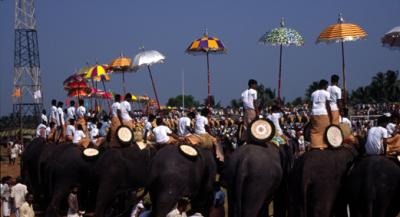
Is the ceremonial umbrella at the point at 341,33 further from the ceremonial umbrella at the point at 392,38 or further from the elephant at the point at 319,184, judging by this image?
the elephant at the point at 319,184

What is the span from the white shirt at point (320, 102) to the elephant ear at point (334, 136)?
1065mm

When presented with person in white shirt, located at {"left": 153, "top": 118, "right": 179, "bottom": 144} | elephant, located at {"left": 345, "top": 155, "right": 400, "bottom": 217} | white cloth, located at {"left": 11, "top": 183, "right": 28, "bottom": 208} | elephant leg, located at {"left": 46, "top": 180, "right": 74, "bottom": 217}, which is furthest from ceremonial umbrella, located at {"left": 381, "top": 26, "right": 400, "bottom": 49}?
white cloth, located at {"left": 11, "top": 183, "right": 28, "bottom": 208}

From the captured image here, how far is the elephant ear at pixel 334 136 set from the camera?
1318 centimetres

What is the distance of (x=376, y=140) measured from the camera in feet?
40.6

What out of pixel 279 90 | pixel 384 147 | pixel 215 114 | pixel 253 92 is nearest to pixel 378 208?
pixel 384 147

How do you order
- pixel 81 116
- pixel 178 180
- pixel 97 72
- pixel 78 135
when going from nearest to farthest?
pixel 178 180 → pixel 78 135 → pixel 81 116 → pixel 97 72

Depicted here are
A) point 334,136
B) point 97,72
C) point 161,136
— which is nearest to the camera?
point 334,136

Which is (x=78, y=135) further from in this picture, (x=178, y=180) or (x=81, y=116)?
(x=178, y=180)

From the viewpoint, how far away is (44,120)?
27.6m

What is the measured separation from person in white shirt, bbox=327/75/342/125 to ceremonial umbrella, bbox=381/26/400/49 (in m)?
6.27

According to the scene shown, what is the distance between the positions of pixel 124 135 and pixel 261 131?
4.48 metres

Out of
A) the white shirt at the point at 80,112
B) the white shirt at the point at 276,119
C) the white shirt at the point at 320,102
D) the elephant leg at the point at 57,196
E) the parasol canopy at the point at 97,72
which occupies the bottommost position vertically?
the elephant leg at the point at 57,196

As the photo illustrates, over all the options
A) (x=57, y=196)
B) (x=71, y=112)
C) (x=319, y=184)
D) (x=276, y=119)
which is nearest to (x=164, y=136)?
(x=276, y=119)

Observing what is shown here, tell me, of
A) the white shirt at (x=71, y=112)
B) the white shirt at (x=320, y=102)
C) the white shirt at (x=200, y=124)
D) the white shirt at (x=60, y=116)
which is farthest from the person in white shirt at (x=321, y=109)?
the white shirt at (x=60, y=116)
